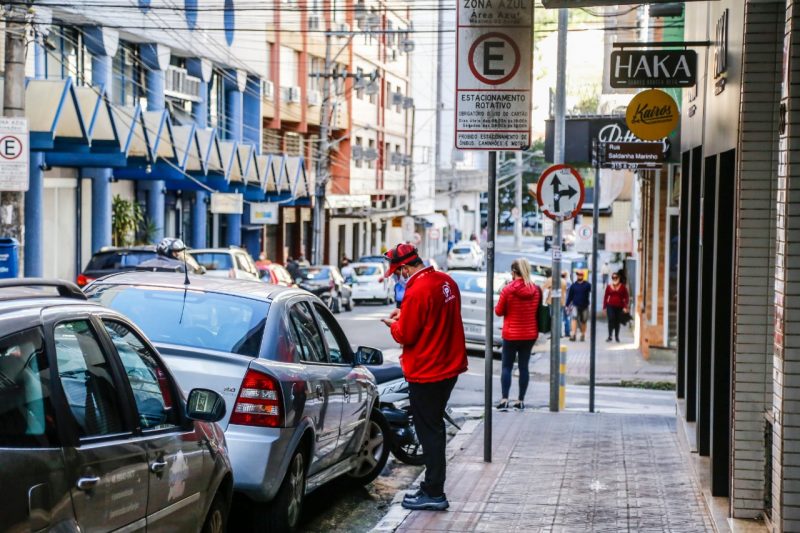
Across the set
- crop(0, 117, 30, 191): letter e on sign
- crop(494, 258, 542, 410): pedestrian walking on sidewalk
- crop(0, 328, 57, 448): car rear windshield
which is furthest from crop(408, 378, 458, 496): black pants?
crop(0, 117, 30, 191): letter e on sign

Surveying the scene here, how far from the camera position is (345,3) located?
59594 mm

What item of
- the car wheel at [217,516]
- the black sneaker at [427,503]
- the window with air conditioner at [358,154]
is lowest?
the black sneaker at [427,503]

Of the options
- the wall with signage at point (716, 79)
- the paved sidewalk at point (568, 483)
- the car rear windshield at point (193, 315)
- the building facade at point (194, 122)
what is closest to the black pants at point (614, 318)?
the building facade at point (194, 122)

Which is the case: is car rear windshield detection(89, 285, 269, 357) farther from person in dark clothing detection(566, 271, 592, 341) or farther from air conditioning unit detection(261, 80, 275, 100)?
air conditioning unit detection(261, 80, 275, 100)

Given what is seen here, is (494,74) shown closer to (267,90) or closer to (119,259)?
(119,259)

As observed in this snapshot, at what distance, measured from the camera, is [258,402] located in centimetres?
786

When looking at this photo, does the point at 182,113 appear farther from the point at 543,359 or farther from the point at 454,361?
the point at 454,361

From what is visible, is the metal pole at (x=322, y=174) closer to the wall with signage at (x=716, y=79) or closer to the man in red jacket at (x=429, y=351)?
the wall with signage at (x=716, y=79)

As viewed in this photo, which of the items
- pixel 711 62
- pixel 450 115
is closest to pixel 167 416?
pixel 711 62

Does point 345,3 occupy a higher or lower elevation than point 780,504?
higher

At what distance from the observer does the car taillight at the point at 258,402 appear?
782cm

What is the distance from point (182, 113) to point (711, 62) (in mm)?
32346

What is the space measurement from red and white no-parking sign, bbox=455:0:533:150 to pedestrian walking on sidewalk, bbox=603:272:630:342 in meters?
20.5

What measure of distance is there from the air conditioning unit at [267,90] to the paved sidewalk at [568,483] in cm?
3710
